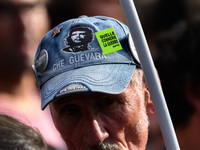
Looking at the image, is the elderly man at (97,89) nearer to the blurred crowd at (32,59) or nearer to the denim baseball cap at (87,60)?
the denim baseball cap at (87,60)

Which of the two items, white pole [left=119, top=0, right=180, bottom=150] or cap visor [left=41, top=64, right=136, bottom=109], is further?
cap visor [left=41, top=64, right=136, bottom=109]

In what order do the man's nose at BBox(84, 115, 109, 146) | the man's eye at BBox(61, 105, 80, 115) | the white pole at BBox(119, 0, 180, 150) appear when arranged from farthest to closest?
the man's eye at BBox(61, 105, 80, 115) → the man's nose at BBox(84, 115, 109, 146) → the white pole at BBox(119, 0, 180, 150)

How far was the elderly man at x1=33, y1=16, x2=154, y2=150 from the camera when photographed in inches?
81.1

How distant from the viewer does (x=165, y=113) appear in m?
1.65

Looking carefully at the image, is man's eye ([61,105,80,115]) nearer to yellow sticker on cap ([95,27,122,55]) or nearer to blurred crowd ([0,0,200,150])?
yellow sticker on cap ([95,27,122,55])

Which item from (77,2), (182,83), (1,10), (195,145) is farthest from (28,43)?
(195,145)

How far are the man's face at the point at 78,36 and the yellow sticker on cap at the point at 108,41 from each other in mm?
64

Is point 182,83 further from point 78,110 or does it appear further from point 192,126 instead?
point 78,110

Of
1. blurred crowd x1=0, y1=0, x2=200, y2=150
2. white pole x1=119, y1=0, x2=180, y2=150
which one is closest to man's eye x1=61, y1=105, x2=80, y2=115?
white pole x1=119, y1=0, x2=180, y2=150

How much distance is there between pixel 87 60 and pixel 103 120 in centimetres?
26

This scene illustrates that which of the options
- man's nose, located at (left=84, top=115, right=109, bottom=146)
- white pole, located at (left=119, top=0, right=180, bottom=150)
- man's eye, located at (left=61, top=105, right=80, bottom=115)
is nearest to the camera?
white pole, located at (left=119, top=0, right=180, bottom=150)

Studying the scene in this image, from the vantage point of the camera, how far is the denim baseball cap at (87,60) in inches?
81.4

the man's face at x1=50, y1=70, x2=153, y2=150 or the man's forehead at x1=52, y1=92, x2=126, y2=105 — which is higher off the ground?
the man's forehead at x1=52, y1=92, x2=126, y2=105

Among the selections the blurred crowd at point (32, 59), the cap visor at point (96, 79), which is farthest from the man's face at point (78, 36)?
the blurred crowd at point (32, 59)
